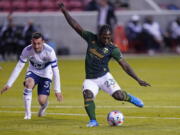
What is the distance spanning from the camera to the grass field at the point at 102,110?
46.6 ft

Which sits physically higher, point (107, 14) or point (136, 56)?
point (107, 14)

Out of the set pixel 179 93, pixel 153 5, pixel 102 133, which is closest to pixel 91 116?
pixel 102 133

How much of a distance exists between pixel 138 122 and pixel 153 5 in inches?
1054

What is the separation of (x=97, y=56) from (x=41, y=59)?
72.7 inches

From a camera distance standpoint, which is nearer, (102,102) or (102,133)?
(102,133)

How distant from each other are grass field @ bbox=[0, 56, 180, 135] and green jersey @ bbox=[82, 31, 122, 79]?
1100 mm

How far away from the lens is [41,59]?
16562mm

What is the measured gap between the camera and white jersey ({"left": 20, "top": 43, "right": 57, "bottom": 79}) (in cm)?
1637

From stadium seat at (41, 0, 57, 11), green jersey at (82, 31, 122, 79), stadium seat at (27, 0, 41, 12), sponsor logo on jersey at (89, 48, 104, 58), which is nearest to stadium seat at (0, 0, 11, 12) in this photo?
stadium seat at (27, 0, 41, 12)

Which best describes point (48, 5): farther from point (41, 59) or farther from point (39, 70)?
point (41, 59)

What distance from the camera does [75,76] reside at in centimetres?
2814

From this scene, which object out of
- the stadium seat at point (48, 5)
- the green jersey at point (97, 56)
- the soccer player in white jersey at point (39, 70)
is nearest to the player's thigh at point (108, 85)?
the green jersey at point (97, 56)

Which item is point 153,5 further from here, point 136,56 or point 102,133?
point 102,133

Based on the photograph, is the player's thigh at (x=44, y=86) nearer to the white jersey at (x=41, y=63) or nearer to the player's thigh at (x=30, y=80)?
the white jersey at (x=41, y=63)
